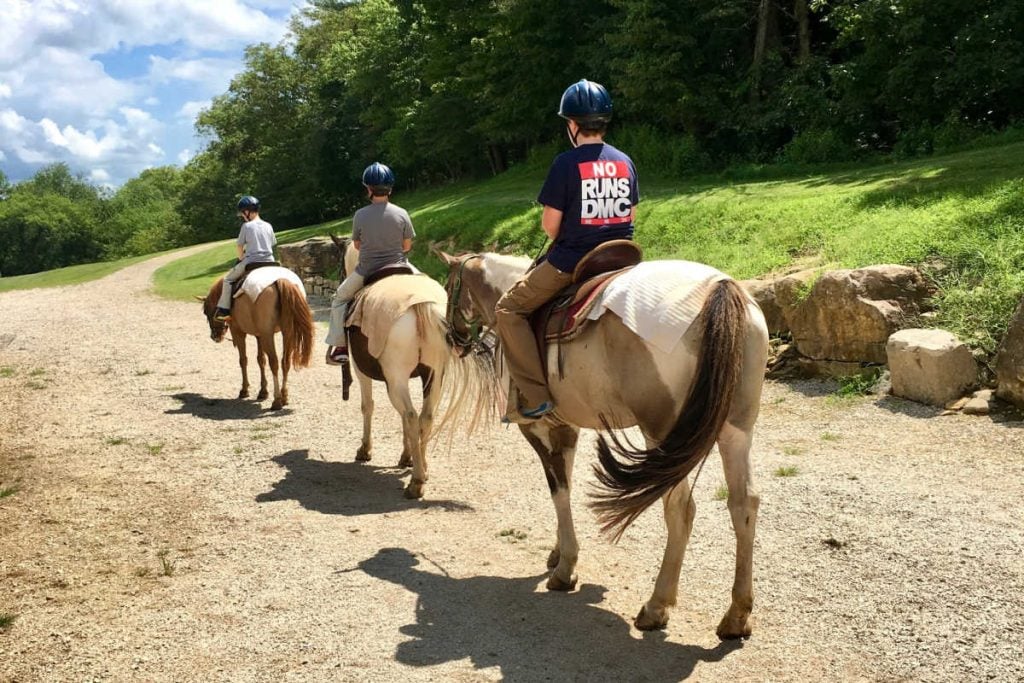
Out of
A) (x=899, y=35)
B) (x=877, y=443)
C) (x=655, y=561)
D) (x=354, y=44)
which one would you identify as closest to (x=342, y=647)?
(x=655, y=561)

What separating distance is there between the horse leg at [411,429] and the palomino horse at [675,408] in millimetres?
2870

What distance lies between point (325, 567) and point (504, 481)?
243cm

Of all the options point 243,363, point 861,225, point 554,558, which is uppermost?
point 861,225

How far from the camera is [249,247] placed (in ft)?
42.4

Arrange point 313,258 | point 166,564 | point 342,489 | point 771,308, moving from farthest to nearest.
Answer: point 313,258, point 771,308, point 342,489, point 166,564

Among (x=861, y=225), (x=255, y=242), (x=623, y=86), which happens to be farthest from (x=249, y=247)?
(x=623, y=86)

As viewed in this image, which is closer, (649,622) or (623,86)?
(649,622)

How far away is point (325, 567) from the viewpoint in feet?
21.6

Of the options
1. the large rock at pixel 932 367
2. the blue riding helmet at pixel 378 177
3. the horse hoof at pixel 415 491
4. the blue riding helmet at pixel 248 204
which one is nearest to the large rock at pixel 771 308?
the large rock at pixel 932 367

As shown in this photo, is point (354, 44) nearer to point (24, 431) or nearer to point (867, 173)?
point (867, 173)

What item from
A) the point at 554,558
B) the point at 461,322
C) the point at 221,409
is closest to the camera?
the point at 554,558

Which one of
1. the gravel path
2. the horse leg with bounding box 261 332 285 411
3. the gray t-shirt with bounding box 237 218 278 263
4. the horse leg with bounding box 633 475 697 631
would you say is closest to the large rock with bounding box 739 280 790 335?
the gravel path

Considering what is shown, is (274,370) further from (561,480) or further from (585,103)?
(585,103)

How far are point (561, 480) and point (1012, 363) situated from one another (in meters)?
4.98
